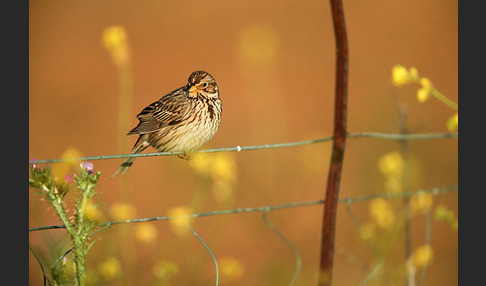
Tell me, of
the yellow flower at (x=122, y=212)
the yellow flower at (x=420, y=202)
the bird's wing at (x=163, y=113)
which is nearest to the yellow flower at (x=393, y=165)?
the yellow flower at (x=420, y=202)

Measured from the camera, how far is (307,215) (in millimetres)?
5391

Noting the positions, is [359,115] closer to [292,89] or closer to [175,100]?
[292,89]

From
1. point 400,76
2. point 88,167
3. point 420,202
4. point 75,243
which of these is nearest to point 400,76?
point 400,76

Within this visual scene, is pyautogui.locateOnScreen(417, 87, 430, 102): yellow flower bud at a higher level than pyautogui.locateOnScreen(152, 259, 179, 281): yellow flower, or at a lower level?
higher

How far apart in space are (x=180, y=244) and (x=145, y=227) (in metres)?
0.23

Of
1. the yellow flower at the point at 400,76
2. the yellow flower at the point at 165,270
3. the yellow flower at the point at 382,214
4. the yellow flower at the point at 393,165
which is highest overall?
the yellow flower at the point at 400,76

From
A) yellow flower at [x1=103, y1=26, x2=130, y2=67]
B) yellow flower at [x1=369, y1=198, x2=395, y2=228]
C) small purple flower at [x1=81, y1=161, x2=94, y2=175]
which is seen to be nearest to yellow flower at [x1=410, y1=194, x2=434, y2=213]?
yellow flower at [x1=369, y1=198, x2=395, y2=228]

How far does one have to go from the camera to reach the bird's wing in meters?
2.51

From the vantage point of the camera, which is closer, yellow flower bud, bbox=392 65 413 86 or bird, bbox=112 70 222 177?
yellow flower bud, bbox=392 65 413 86

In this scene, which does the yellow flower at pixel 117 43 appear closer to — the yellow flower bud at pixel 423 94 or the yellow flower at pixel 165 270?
the yellow flower at pixel 165 270

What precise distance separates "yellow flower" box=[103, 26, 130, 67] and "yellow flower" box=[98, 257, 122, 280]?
722 millimetres

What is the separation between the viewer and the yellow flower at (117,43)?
231cm

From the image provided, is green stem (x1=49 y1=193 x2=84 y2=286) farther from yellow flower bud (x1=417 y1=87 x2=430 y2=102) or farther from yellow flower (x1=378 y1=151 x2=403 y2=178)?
yellow flower (x1=378 y1=151 x2=403 y2=178)

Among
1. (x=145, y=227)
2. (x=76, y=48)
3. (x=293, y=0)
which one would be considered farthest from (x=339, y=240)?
(x=293, y=0)
